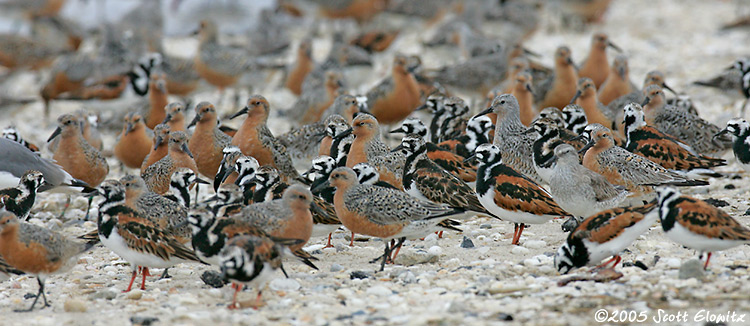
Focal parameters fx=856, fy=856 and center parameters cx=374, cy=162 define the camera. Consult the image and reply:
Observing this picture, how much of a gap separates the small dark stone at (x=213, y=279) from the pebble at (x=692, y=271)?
3659 mm

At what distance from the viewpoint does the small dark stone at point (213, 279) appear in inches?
281

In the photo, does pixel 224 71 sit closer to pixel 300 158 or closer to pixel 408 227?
pixel 300 158

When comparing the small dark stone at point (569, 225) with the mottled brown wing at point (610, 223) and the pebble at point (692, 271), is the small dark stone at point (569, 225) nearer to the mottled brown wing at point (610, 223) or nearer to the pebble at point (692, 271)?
the mottled brown wing at point (610, 223)

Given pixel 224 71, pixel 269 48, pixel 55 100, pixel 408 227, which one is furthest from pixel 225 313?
pixel 269 48

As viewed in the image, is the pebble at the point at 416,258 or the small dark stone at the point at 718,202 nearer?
the pebble at the point at 416,258

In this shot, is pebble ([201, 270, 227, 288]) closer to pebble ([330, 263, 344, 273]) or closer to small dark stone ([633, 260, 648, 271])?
pebble ([330, 263, 344, 273])

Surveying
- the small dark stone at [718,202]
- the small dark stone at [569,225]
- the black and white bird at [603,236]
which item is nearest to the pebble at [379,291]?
the black and white bird at [603,236]

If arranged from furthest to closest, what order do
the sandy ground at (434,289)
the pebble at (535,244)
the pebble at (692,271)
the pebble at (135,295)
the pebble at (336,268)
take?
the pebble at (535,244)
the pebble at (336,268)
the pebble at (135,295)
the pebble at (692,271)
the sandy ground at (434,289)

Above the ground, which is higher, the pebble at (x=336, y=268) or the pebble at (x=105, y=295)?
the pebble at (x=336, y=268)

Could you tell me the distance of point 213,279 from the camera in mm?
7188

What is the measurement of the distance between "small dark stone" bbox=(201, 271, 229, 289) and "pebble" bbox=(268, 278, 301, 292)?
466mm

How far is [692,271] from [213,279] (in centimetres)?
384

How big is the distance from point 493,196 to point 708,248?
2063mm

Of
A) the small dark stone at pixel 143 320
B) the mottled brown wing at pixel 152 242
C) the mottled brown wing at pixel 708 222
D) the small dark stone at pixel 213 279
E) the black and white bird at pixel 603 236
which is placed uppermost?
the mottled brown wing at pixel 708 222
